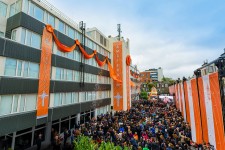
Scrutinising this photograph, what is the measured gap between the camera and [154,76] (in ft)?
415

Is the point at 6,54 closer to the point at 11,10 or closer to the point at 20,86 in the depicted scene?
the point at 20,86

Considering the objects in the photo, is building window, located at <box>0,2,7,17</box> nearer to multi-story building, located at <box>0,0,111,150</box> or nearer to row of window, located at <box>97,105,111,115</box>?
multi-story building, located at <box>0,0,111,150</box>

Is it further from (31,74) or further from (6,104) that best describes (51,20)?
(6,104)

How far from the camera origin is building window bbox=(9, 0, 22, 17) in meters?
13.1

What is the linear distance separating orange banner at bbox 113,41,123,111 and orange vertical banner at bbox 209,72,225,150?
2157cm

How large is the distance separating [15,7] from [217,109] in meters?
17.6

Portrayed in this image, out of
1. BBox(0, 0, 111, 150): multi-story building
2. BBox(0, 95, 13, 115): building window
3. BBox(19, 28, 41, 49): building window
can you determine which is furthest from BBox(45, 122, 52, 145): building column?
BBox(19, 28, 41, 49): building window

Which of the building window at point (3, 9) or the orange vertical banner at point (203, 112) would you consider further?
the building window at point (3, 9)

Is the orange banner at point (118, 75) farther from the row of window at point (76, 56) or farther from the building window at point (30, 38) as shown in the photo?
the building window at point (30, 38)

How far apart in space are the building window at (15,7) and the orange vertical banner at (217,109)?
15761mm

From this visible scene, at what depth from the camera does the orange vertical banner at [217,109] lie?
919 centimetres

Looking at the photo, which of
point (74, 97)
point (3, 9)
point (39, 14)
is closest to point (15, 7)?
point (3, 9)

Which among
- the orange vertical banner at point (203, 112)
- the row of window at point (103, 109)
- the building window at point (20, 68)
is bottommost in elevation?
the row of window at point (103, 109)

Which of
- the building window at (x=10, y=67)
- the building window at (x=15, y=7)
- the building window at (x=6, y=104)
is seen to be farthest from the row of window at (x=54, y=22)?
the building window at (x=6, y=104)
